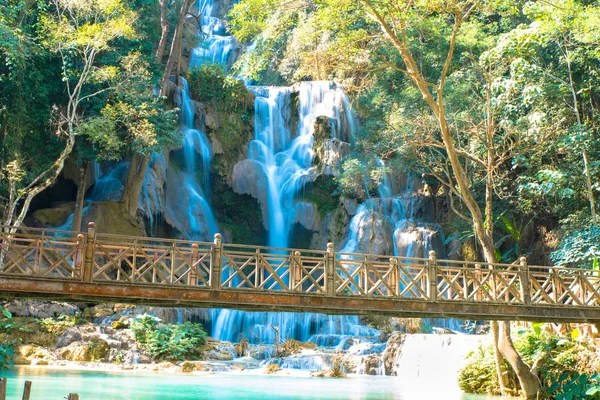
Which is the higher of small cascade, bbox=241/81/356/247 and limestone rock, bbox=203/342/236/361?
Result: small cascade, bbox=241/81/356/247

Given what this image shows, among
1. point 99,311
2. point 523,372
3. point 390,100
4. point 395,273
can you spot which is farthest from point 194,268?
point 390,100

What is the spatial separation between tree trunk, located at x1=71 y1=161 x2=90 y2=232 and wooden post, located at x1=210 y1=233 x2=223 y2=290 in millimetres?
12674

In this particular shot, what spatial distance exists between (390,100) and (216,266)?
1913 centimetres

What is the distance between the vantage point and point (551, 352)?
14.7 m

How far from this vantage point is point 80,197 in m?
24.5

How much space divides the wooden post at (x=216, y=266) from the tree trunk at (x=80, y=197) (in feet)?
41.6

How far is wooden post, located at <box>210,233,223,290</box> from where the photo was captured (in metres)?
→ 12.3

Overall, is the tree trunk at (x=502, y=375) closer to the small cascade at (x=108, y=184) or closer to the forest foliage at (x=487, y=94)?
the forest foliage at (x=487, y=94)

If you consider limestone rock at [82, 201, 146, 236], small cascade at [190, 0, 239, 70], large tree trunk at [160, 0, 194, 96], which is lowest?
limestone rock at [82, 201, 146, 236]

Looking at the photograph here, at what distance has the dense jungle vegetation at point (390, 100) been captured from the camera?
56.3 ft

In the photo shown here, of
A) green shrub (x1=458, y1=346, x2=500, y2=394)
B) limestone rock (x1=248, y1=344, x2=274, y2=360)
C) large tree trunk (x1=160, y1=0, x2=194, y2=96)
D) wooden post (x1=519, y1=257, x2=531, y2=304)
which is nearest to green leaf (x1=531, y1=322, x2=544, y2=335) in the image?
green shrub (x1=458, y1=346, x2=500, y2=394)

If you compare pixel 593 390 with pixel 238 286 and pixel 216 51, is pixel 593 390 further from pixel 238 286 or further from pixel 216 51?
pixel 216 51

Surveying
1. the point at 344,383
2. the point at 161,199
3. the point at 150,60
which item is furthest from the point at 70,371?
the point at 150,60

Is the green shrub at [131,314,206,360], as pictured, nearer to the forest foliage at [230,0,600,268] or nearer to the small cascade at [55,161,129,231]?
the small cascade at [55,161,129,231]
